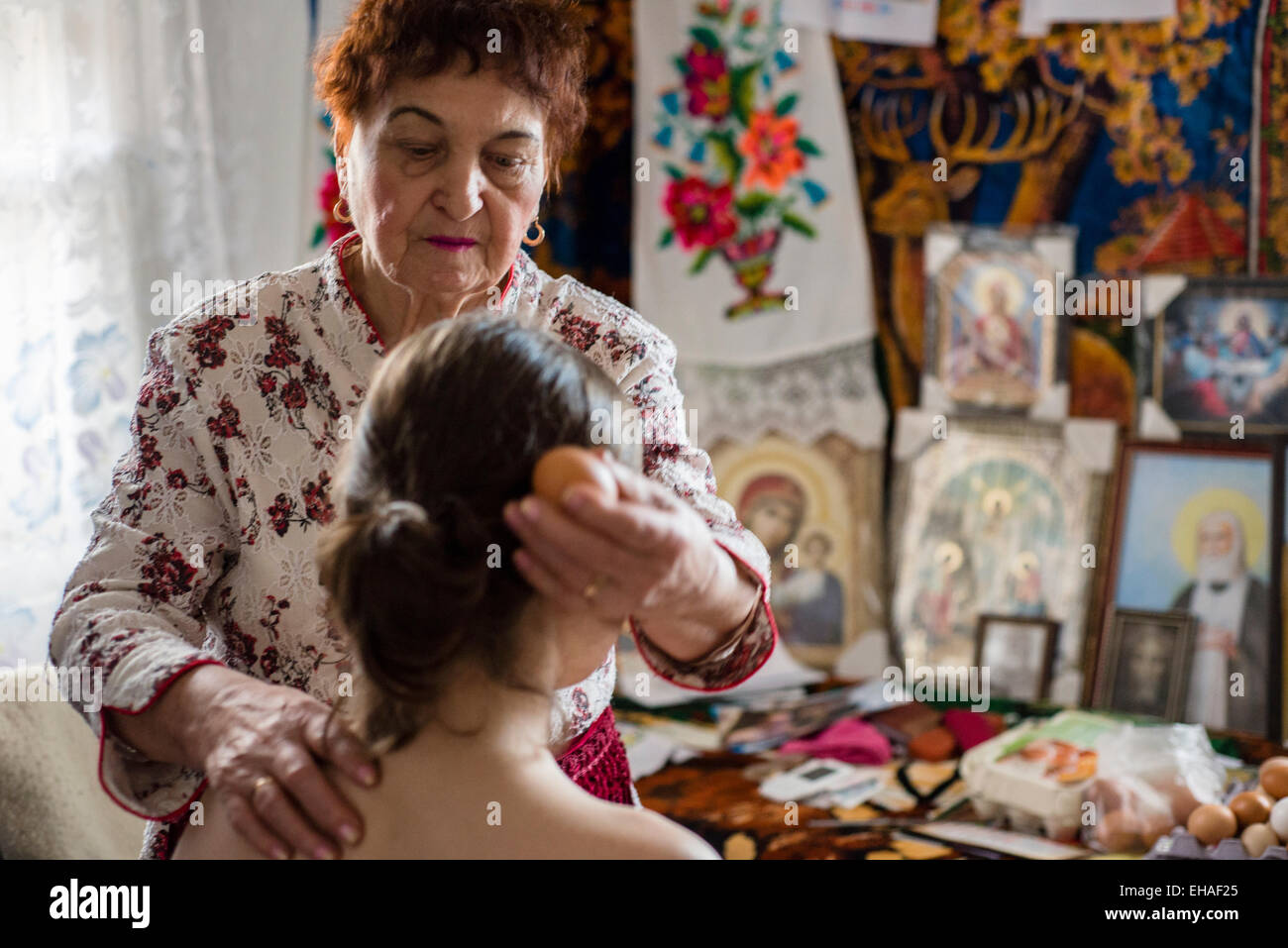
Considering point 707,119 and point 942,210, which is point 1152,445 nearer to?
point 942,210

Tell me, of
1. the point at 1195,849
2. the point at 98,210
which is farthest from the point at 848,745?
the point at 98,210

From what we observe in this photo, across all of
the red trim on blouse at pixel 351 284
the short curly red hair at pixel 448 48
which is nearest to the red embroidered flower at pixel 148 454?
the red trim on blouse at pixel 351 284

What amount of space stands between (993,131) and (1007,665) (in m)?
1.18

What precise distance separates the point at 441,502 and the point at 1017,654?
2.13m

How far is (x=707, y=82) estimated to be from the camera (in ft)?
9.86

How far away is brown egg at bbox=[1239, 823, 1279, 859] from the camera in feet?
6.47

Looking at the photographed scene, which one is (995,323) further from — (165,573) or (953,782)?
(165,573)

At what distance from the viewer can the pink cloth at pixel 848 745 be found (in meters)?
2.54

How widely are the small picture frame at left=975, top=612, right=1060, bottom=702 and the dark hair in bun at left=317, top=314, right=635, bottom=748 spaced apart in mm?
2040

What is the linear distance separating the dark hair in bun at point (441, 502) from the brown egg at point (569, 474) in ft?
0.19

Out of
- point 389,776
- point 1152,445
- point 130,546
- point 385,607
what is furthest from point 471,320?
point 1152,445

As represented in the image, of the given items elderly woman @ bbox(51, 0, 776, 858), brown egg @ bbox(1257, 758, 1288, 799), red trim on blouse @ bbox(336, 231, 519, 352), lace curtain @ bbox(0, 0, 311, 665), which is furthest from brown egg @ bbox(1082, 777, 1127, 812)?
lace curtain @ bbox(0, 0, 311, 665)

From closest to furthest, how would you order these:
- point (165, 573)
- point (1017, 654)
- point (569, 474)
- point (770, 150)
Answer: point (569, 474) < point (165, 573) < point (1017, 654) < point (770, 150)

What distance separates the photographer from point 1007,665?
2.80 m
